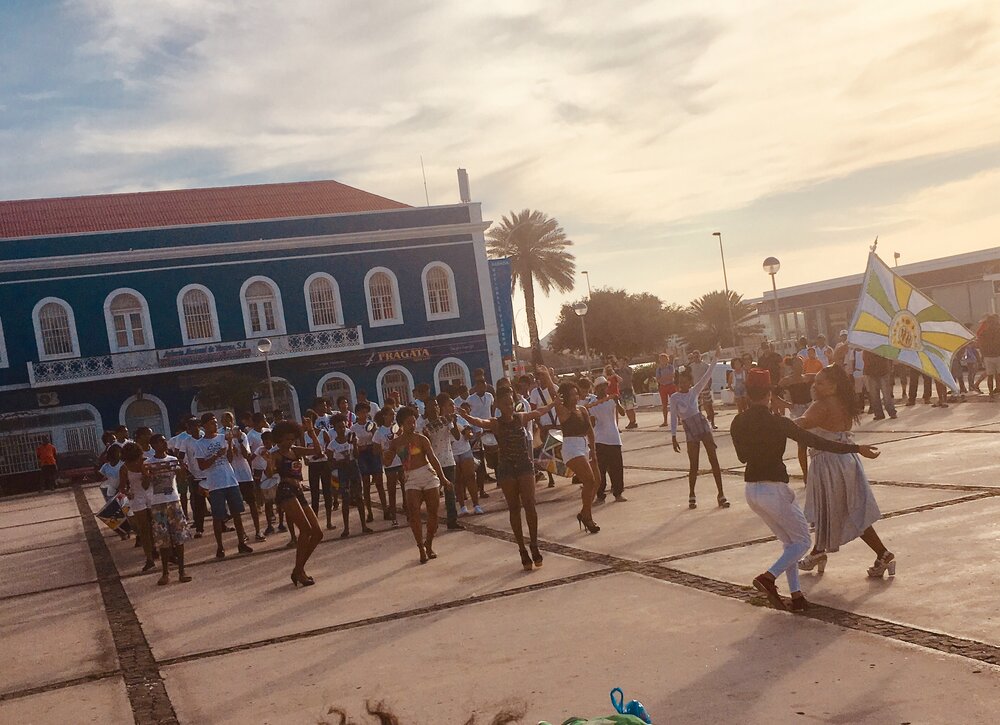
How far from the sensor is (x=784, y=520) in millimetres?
6855

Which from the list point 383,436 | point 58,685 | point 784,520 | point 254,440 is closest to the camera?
point 784,520

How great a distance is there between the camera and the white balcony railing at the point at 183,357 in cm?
3666

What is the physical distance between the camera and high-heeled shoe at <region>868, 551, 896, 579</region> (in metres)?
7.26

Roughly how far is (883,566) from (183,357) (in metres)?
34.0

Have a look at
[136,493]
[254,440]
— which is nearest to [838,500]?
[136,493]

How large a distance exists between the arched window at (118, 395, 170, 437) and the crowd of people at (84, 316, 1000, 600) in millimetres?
22725

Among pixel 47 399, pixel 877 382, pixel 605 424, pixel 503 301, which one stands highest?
pixel 503 301

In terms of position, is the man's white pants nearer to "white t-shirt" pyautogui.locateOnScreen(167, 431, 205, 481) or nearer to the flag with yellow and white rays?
the flag with yellow and white rays

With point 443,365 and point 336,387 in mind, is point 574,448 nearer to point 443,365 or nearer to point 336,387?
point 336,387

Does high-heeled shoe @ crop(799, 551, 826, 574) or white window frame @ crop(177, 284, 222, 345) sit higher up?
→ white window frame @ crop(177, 284, 222, 345)

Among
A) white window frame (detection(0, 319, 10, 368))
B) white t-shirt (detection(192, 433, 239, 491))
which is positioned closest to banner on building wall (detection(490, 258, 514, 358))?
white window frame (detection(0, 319, 10, 368))

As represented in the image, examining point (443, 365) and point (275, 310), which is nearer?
point (275, 310)

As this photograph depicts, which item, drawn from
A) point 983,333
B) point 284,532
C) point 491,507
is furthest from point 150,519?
point 983,333

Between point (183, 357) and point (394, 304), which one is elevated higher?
point (394, 304)
